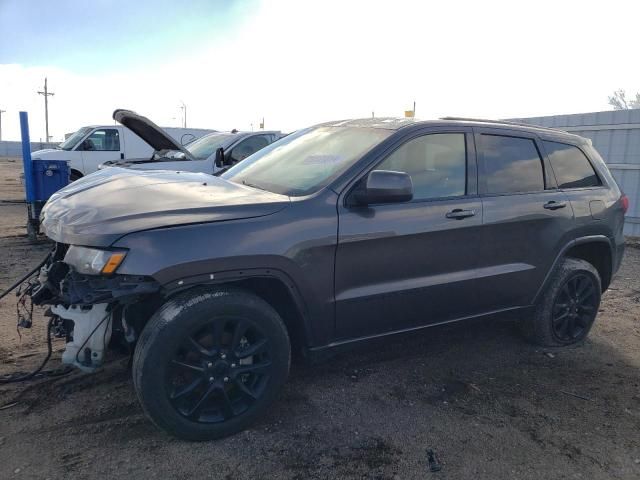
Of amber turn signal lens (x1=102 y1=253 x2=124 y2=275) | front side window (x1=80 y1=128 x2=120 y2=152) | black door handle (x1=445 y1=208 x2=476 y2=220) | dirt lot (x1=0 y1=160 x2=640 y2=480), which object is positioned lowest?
dirt lot (x1=0 y1=160 x2=640 y2=480)

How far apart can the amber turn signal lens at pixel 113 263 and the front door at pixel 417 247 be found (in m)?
1.22

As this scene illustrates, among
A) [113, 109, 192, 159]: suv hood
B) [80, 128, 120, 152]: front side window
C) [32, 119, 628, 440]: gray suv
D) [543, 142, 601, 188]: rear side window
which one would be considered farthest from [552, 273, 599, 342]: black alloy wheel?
[80, 128, 120, 152]: front side window

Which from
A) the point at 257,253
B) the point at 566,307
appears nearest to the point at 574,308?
the point at 566,307

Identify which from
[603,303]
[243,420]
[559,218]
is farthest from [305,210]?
[603,303]

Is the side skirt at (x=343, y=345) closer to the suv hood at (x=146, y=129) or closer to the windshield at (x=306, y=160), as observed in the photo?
the windshield at (x=306, y=160)

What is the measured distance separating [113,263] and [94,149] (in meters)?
11.3

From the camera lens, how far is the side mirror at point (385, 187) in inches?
115

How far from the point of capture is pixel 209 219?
269 centimetres

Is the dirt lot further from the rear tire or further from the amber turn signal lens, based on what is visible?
the amber turn signal lens

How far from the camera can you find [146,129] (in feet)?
22.0

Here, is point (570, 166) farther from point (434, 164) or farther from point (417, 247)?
point (417, 247)

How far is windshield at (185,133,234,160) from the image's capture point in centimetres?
892

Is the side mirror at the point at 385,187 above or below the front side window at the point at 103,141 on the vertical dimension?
below

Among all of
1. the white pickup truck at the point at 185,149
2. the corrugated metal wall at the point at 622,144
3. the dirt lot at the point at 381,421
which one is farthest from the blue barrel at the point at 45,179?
the corrugated metal wall at the point at 622,144
